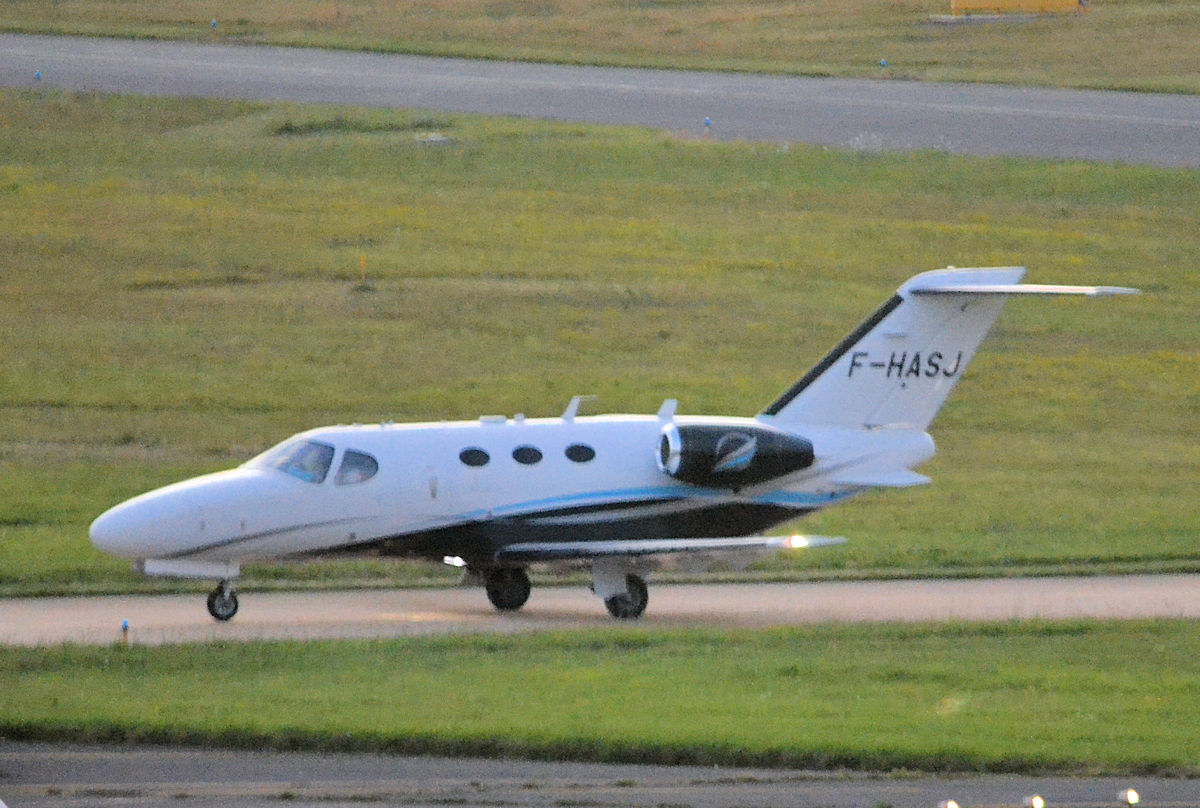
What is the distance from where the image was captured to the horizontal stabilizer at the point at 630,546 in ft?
69.8

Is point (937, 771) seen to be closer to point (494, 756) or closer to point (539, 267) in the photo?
point (494, 756)

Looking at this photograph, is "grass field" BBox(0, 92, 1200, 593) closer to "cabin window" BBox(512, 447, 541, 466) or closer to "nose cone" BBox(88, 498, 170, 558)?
"nose cone" BBox(88, 498, 170, 558)

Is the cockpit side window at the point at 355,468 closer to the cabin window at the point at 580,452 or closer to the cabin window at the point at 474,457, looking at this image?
the cabin window at the point at 474,457

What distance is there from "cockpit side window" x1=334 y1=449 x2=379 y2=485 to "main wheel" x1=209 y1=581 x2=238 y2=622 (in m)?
1.63

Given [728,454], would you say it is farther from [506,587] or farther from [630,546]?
[506,587]

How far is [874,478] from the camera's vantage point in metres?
23.3

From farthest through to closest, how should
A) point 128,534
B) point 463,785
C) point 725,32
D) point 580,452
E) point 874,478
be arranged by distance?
point 725,32, point 874,478, point 580,452, point 128,534, point 463,785

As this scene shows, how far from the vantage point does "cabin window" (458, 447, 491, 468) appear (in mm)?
22250

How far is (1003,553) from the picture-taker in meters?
26.1

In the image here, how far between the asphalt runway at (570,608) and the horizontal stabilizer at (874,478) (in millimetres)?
1316

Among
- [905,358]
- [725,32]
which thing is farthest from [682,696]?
[725,32]

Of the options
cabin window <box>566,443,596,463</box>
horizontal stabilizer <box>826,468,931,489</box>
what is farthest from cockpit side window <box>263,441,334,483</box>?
horizontal stabilizer <box>826,468,931,489</box>

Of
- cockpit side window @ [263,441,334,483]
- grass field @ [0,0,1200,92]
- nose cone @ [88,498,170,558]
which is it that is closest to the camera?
nose cone @ [88,498,170,558]

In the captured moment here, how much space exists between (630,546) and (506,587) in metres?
1.87
